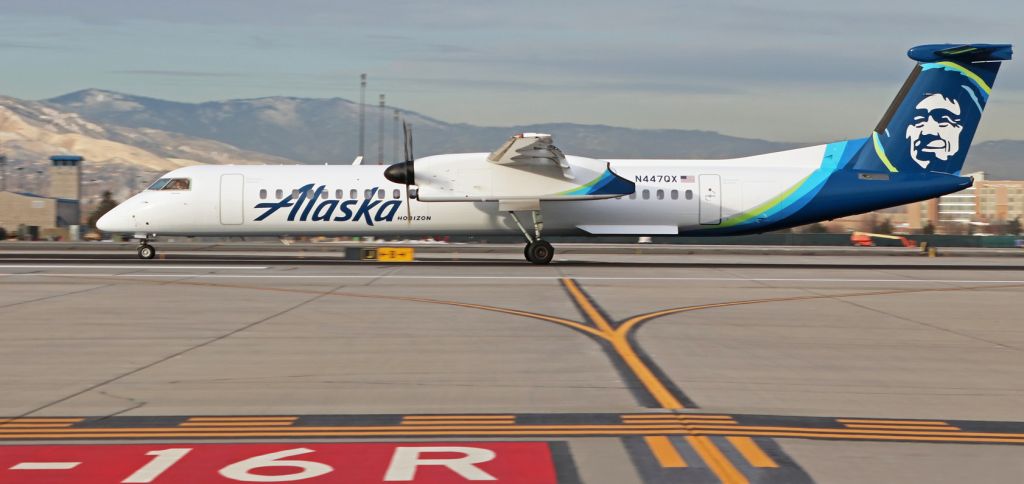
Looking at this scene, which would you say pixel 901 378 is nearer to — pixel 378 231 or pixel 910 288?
pixel 910 288

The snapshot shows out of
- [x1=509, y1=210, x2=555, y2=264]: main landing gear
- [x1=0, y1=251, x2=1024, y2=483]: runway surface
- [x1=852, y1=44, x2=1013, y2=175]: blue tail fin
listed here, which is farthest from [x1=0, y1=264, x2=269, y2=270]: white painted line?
[x1=852, y1=44, x2=1013, y2=175]: blue tail fin

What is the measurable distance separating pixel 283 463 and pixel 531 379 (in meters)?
4.23

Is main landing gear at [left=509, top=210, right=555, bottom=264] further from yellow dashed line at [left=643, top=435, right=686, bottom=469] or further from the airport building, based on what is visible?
the airport building

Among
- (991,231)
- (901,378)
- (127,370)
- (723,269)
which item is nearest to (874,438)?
(901,378)

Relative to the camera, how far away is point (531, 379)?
36.1ft

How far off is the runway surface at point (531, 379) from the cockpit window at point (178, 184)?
989cm

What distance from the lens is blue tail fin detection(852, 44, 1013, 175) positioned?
31.5 metres

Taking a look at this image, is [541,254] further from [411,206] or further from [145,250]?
[145,250]

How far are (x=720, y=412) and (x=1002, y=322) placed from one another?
10053 millimetres

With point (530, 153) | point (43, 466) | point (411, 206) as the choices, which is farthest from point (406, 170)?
point (43, 466)

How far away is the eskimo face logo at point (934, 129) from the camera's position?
31.7 meters

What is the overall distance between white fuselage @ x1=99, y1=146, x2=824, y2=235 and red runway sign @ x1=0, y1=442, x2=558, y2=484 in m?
23.6

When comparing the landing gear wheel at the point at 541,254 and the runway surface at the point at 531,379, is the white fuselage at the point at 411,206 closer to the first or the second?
the landing gear wheel at the point at 541,254

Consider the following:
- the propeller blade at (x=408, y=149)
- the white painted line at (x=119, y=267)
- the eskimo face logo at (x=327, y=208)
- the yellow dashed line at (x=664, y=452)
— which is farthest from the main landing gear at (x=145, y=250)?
the yellow dashed line at (x=664, y=452)
